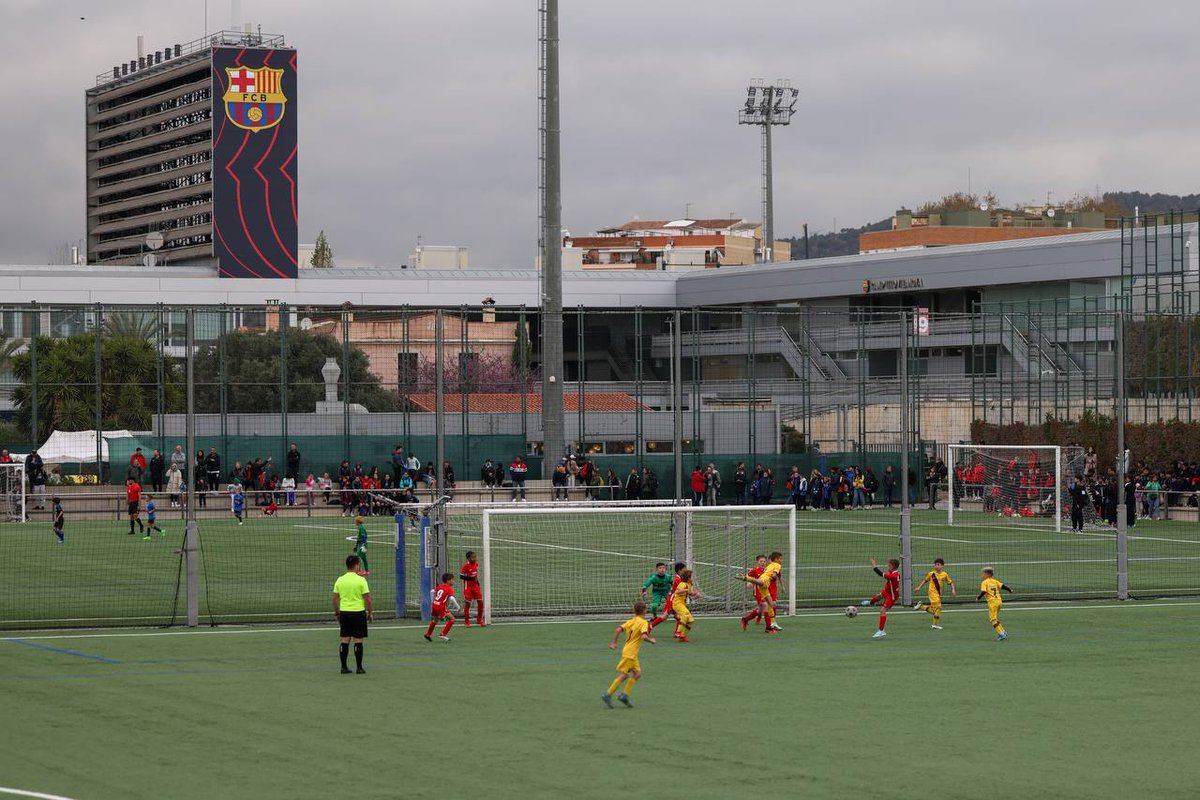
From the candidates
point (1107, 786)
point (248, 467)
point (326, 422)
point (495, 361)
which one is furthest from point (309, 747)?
point (495, 361)

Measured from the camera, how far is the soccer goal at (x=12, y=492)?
45.5 meters

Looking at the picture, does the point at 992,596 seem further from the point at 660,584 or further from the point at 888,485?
the point at 888,485

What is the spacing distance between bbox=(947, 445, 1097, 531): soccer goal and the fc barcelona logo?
8376 centimetres

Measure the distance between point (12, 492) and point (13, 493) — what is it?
119 cm

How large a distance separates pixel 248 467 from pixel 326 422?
5.31m

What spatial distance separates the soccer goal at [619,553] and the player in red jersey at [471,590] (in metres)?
0.69

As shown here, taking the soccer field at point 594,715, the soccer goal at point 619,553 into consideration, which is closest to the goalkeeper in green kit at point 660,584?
the soccer field at point 594,715

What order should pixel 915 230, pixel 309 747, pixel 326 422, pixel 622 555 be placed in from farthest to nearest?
pixel 915 230 → pixel 326 422 → pixel 622 555 → pixel 309 747

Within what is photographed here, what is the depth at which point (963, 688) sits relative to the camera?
754 inches

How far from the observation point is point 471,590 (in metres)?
24.8

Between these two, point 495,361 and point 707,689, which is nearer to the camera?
point 707,689

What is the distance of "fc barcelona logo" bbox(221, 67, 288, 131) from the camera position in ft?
404

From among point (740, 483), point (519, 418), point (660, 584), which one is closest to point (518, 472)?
point (519, 418)

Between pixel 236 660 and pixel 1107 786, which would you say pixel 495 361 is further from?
pixel 1107 786
